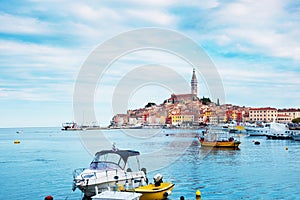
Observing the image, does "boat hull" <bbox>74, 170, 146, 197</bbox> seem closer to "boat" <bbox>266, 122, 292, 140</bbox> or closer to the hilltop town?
"boat" <bbox>266, 122, 292, 140</bbox>

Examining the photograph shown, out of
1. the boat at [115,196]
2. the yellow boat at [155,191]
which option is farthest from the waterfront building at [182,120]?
the boat at [115,196]

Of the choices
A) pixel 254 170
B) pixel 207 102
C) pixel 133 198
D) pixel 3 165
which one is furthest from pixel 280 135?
pixel 207 102

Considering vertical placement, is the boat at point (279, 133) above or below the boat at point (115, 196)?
above

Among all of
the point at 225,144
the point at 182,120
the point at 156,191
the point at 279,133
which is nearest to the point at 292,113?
the point at 182,120

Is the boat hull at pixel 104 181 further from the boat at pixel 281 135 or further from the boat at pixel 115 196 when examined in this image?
the boat at pixel 281 135

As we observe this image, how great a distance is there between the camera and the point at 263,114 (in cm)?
17788

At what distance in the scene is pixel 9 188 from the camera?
2500cm

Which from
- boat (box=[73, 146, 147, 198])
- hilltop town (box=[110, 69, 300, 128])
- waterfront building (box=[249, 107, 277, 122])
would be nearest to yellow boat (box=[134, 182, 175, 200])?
boat (box=[73, 146, 147, 198])

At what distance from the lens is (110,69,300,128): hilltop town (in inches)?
6875

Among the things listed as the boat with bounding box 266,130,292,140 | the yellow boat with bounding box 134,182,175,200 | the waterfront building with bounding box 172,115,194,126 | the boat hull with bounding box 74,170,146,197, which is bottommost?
the yellow boat with bounding box 134,182,175,200

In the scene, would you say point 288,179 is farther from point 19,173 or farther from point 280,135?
point 280,135

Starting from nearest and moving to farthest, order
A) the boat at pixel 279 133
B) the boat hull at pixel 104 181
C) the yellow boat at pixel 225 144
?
1. the boat hull at pixel 104 181
2. the yellow boat at pixel 225 144
3. the boat at pixel 279 133

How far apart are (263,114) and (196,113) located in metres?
35.4

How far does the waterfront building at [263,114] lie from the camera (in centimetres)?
17525
